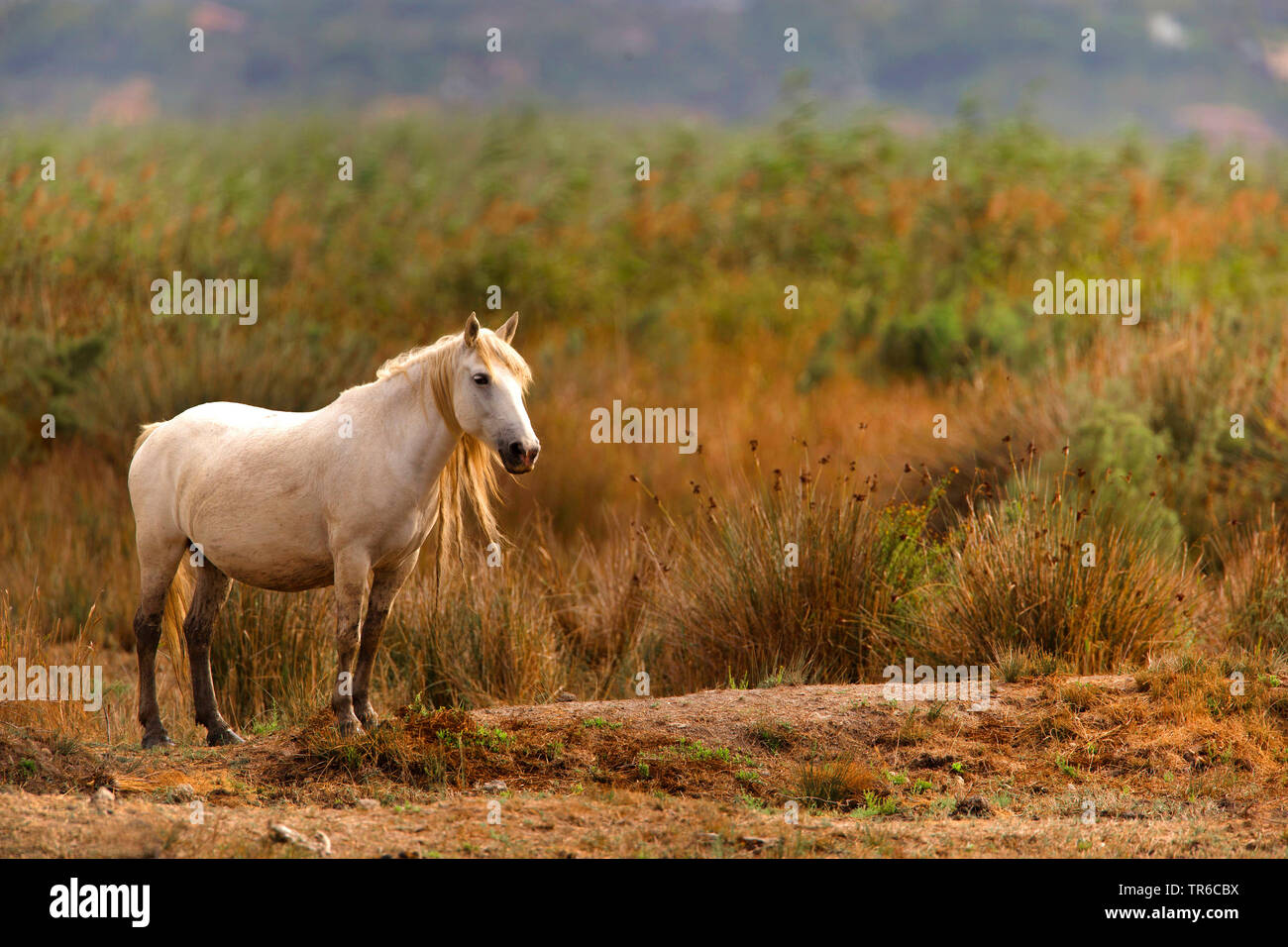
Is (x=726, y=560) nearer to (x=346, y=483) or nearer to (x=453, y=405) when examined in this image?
(x=453, y=405)

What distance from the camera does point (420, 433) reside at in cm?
637

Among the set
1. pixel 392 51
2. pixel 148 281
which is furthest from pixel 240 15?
pixel 148 281

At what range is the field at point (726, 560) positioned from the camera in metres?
6.15

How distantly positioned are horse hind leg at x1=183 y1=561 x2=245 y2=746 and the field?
1.15 feet

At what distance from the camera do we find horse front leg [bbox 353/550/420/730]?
657 cm

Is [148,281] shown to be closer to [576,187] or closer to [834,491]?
[834,491]

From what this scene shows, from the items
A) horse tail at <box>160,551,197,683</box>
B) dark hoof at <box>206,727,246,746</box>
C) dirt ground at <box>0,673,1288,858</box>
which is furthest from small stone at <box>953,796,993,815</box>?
horse tail at <box>160,551,197,683</box>

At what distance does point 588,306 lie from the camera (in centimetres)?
2273

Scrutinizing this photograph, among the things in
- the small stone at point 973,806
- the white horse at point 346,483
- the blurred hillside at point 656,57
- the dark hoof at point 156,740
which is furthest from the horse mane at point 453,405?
the blurred hillside at point 656,57

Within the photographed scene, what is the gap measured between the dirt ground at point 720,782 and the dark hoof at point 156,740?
17 centimetres

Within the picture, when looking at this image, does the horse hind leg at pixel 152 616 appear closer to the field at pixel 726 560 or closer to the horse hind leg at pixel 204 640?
the horse hind leg at pixel 204 640

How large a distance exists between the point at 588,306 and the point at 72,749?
16.8 m

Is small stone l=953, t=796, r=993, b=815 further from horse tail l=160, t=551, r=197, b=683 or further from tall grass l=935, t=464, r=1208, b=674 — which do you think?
horse tail l=160, t=551, r=197, b=683

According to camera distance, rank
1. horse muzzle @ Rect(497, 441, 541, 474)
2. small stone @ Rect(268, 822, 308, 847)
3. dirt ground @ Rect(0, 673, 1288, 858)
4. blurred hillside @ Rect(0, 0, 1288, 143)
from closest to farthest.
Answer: small stone @ Rect(268, 822, 308, 847) < dirt ground @ Rect(0, 673, 1288, 858) < horse muzzle @ Rect(497, 441, 541, 474) < blurred hillside @ Rect(0, 0, 1288, 143)
